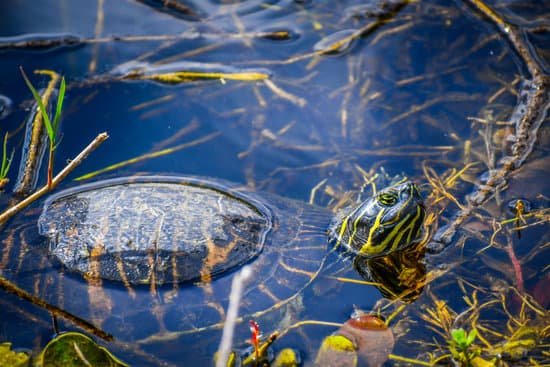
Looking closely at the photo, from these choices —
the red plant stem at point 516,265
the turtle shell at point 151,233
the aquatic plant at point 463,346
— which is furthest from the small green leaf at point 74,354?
the red plant stem at point 516,265

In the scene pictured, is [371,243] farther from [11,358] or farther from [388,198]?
[11,358]

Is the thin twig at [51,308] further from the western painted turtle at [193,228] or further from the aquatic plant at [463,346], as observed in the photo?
the aquatic plant at [463,346]

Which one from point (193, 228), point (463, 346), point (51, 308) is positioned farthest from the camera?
point (193, 228)

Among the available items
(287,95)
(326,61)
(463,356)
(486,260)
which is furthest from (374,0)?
(463,356)

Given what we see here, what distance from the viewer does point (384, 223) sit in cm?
Answer: 301

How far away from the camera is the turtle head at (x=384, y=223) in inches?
115

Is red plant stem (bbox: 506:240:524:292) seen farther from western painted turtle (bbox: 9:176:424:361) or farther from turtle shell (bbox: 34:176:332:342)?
turtle shell (bbox: 34:176:332:342)

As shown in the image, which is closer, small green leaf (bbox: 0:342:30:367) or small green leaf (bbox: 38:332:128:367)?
small green leaf (bbox: 38:332:128:367)

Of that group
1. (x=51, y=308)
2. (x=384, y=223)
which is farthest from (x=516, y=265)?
(x=51, y=308)

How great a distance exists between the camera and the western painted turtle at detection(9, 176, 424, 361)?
2.71 meters

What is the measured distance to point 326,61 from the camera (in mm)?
4211

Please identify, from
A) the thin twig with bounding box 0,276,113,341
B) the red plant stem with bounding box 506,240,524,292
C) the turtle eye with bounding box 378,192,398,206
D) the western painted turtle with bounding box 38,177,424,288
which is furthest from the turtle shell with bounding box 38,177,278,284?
the red plant stem with bounding box 506,240,524,292

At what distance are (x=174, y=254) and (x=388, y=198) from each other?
3.94 ft

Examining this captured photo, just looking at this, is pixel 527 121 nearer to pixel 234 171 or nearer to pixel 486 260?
pixel 486 260
